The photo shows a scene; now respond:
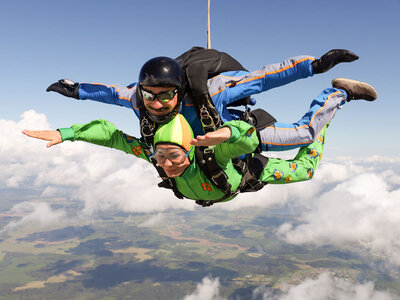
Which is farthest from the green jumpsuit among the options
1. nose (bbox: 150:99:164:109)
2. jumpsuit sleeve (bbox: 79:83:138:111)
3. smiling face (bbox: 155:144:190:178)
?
nose (bbox: 150:99:164:109)

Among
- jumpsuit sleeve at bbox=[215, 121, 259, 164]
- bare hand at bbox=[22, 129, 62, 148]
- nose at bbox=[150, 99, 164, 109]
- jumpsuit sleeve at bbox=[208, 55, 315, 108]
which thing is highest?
jumpsuit sleeve at bbox=[208, 55, 315, 108]

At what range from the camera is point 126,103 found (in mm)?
3184

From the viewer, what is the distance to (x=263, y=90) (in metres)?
2.96

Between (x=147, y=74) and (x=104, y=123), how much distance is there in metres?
1.06

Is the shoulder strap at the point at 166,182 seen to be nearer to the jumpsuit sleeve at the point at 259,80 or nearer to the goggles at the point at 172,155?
the goggles at the point at 172,155

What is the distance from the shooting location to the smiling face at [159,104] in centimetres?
253

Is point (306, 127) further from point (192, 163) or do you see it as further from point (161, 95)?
point (161, 95)

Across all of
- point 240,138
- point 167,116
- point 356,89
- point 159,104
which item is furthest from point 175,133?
point 356,89

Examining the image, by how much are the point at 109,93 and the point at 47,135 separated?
31.7 inches

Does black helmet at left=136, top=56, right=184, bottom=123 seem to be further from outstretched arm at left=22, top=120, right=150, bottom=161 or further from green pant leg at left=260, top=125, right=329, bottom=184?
green pant leg at left=260, top=125, right=329, bottom=184

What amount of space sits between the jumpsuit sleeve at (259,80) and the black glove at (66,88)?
1561mm

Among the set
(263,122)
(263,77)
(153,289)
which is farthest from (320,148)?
(153,289)

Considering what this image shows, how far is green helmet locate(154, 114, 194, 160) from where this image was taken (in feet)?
8.91

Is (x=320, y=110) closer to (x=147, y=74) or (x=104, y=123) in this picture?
(x=147, y=74)
